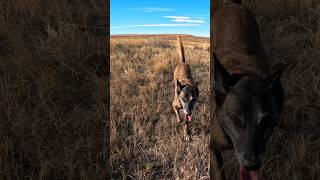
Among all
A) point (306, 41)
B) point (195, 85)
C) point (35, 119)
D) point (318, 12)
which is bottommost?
point (35, 119)

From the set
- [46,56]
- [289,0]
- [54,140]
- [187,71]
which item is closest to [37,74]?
[46,56]

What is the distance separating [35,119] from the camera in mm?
3699

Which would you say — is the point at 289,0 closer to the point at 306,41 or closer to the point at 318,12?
the point at 318,12

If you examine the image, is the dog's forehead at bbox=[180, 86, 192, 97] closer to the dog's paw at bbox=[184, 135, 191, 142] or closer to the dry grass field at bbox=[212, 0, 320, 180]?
the dog's paw at bbox=[184, 135, 191, 142]

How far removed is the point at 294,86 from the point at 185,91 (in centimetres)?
154

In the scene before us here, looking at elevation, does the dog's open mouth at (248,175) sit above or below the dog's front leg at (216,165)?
above

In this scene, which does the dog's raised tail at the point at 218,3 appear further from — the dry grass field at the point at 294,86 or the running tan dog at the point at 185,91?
the running tan dog at the point at 185,91

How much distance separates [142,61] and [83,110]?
0.82 metres

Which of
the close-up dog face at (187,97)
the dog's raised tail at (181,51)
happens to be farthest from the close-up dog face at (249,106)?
the dog's raised tail at (181,51)

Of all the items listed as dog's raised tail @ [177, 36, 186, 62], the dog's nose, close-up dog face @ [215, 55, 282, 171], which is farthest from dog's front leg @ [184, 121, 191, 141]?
the dog's nose

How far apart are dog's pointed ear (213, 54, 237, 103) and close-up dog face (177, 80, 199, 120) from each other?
0.92 feet

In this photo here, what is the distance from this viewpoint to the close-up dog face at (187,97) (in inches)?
96.7

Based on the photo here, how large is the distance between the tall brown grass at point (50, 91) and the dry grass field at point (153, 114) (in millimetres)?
334

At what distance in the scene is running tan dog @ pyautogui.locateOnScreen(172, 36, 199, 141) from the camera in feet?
8.14
